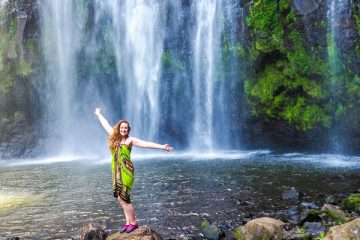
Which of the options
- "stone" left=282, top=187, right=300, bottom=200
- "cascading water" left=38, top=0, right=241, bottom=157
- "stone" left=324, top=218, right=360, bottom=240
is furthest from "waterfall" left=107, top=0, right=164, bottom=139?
"stone" left=324, top=218, right=360, bottom=240

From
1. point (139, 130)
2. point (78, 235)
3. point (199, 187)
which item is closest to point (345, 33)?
point (199, 187)

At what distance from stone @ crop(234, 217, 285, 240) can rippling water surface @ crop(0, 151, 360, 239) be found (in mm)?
1263

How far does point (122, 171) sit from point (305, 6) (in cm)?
1884

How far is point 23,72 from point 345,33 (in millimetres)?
23936

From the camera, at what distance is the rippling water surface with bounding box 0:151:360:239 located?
→ 35.9ft

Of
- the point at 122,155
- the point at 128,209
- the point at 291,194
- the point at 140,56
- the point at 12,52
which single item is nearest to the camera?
the point at 122,155

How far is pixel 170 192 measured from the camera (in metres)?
14.1

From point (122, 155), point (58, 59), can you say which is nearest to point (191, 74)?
point (58, 59)

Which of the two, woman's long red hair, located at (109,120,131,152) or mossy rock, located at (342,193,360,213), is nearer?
woman's long red hair, located at (109,120,131,152)

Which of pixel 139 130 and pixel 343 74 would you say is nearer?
pixel 343 74

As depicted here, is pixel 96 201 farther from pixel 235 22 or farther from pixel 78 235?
pixel 235 22

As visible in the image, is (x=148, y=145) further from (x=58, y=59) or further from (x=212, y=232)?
(x=58, y=59)

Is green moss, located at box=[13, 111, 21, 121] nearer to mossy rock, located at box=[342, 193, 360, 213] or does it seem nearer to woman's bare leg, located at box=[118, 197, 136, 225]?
woman's bare leg, located at box=[118, 197, 136, 225]

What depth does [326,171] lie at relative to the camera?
1711 cm
